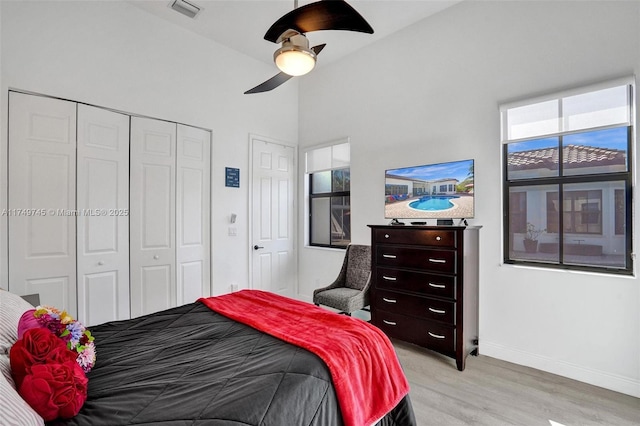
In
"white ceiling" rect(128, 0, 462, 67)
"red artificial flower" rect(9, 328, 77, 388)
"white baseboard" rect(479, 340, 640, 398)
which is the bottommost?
"white baseboard" rect(479, 340, 640, 398)

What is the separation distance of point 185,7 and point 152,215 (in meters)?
2.15

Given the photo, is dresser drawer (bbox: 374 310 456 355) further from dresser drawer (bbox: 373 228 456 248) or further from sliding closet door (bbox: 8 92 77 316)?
sliding closet door (bbox: 8 92 77 316)

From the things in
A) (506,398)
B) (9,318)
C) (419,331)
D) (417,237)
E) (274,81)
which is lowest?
(506,398)

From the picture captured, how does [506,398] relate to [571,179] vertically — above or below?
below

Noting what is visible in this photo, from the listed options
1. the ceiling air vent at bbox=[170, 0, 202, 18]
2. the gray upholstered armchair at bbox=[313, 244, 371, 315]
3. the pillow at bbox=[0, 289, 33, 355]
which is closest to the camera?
the pillow at bbox=[0, 289, 33, 355]

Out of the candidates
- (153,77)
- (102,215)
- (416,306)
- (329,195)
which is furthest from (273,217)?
(416,306)


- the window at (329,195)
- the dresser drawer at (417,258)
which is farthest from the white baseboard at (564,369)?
the window at (329,195)

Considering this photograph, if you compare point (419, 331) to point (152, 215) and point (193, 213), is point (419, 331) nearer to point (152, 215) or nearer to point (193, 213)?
point (193, 213)

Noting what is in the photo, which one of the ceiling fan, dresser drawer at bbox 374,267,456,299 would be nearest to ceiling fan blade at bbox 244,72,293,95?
the ceiling fan

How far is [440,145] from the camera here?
3.28 metres

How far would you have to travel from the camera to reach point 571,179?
2.59m

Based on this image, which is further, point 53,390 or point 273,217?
point 273,217

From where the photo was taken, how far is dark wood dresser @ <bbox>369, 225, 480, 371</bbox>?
8.82ft

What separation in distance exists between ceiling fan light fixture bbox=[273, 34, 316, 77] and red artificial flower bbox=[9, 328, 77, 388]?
5.78ft
